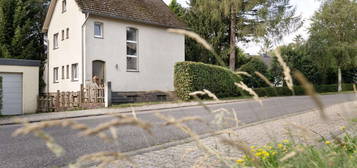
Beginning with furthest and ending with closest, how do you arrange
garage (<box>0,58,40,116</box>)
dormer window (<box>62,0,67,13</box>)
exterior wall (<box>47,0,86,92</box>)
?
dormer window (<box>62,0,67,13</box>)
exterior wall (<box>47,0,86,92</box>)
garage (<box>0,58,40,116</box>)

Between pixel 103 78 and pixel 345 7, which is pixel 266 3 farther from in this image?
pixel 103 78

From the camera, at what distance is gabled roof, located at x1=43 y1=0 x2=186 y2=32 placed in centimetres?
1925

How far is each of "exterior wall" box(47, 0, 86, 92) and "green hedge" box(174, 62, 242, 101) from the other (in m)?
6.20

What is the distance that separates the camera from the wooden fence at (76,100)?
16.3m

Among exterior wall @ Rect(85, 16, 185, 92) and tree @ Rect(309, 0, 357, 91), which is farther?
tree @ Rect(309, 0, 357, 91)

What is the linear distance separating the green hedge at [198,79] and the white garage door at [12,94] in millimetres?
8871

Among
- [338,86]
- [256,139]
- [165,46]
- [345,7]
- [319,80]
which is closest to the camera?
[256,139]

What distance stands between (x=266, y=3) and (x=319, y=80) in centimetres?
1392

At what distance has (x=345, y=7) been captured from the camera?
30625 millimetres

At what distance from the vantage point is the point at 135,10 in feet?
71.7

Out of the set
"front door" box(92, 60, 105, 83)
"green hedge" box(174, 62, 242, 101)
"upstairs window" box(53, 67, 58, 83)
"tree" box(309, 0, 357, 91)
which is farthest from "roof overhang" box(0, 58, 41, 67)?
"tree" box(309, 0, 357, 91)

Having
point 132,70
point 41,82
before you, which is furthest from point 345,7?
point 41,82

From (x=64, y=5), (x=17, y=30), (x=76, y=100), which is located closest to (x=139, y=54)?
(x=76, y=100)

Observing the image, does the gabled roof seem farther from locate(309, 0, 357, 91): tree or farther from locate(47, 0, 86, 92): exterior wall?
locate(309, 0, 357, 91): tree
